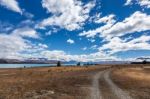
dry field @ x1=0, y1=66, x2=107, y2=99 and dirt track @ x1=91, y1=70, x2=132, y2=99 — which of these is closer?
dirt track @ x1=91, y1=70, x2=132, y2=99

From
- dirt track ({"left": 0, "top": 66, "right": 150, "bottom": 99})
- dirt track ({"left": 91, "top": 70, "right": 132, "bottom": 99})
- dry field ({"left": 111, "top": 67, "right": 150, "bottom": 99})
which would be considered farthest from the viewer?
dry field ({"left": 111, "top": 67, "right": 150, "bottom": 99})

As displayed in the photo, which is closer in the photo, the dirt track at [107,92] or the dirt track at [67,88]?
the dirt track at [107,92]

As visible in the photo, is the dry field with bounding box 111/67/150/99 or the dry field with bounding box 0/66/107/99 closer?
the dry field with bounding box 0/66/107/99

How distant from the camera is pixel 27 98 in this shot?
20.6 metres

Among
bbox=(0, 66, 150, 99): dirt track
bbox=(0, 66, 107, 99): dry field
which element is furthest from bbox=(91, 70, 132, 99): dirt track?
bbox=(0, 66, 107, 99): dry field

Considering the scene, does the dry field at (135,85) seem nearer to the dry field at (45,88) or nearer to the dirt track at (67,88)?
the dirt track at (67,88)

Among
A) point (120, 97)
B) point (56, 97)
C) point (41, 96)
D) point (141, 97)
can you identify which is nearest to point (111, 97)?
point (120, 97)

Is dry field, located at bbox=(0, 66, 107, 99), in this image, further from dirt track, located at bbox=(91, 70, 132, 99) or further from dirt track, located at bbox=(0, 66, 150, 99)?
dirt track, located at bbox=(91, 70, 132, 99)

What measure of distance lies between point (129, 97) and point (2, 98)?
1120 cm

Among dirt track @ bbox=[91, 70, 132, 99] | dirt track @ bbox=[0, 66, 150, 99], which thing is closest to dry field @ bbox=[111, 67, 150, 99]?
dirt track @ bbox=[0, 66, 150, 99]

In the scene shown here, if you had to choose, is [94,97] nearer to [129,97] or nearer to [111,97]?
[111,97]

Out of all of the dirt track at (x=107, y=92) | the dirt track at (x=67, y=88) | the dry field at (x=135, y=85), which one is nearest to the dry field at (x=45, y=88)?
the dirt track at (x=67, y=88)

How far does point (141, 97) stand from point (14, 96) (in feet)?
37.9

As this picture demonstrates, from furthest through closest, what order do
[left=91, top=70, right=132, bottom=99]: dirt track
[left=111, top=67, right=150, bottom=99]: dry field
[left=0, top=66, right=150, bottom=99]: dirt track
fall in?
[left=111, top=67, right=150, bottom=99]: dry field
[left=0, top=66, right=150, bottom=99]: dirt track
[left=91, top=70, right=132, bottom=99]: dirt track
